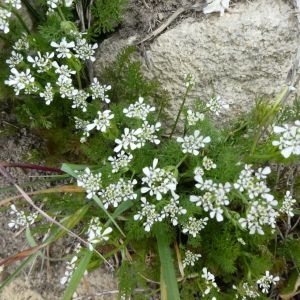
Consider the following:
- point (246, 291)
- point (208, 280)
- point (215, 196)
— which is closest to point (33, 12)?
point (215, 196)

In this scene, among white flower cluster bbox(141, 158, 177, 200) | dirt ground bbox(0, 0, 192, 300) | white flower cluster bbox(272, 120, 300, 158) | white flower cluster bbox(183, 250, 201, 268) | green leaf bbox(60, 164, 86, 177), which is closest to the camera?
white flower cluster bbox(272, 120, 300, 158)

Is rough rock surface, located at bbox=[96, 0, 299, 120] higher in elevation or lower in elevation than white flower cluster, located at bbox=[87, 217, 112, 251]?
higher

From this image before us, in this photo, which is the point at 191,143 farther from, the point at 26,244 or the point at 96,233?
the point at 26,244

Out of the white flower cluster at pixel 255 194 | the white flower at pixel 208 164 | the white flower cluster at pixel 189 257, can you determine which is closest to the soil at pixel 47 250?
the white flower cluster at pixel 189 257

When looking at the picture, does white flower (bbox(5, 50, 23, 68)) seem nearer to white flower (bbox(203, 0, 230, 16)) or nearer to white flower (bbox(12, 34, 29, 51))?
white flower (bbox(12, 34, 29, 51))

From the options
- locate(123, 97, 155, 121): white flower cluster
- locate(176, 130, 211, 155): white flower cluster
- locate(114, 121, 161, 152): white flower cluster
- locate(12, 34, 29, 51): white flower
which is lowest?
locate(176, 130, 211, 155): white flower cluster

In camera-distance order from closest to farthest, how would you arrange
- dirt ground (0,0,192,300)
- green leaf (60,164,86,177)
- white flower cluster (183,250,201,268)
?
1. green leaf (60,164,86,177)
2. white flower cluster (183,250,201,268)
3. dirt ground (0,0,192,300)

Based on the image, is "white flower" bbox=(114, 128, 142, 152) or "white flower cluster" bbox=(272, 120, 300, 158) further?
"white flower" bbox=(114, 128, 142, 152)

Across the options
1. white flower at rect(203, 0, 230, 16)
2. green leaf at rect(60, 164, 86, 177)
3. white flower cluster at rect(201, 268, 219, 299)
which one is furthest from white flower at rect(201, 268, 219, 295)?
white flower at rect(203, 0, 230, 16)
